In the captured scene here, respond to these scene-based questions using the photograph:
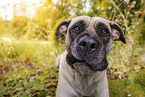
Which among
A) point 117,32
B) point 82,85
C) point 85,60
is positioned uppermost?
point 117,32

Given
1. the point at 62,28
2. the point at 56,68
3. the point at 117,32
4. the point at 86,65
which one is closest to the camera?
the point at 86,65

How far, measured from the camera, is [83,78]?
178 centimetres

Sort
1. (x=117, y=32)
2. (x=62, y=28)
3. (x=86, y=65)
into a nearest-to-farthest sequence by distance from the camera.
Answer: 1. (x=86, y=65)
2. (x=117, y=32)
3. (x=62, y=28)

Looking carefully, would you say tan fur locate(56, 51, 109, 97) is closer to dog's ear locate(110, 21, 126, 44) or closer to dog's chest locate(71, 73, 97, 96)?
dog's chest locate(71, 73, 97, 96)

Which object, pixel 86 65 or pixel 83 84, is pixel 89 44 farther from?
pixel 83 84

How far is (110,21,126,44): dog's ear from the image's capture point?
71.7 inches

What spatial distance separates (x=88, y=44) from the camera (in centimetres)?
134

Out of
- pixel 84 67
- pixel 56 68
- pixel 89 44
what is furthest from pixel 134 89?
pixel 56 68

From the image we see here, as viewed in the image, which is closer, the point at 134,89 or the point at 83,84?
the point at 83,84

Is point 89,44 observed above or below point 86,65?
above

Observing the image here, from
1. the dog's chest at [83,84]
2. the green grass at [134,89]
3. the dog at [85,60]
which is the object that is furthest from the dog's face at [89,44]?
the green grass at [134,89]

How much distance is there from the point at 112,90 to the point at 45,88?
4.82 ft

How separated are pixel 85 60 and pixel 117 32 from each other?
0.94 metres

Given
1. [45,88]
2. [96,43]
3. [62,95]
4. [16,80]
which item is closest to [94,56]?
[96,43]
